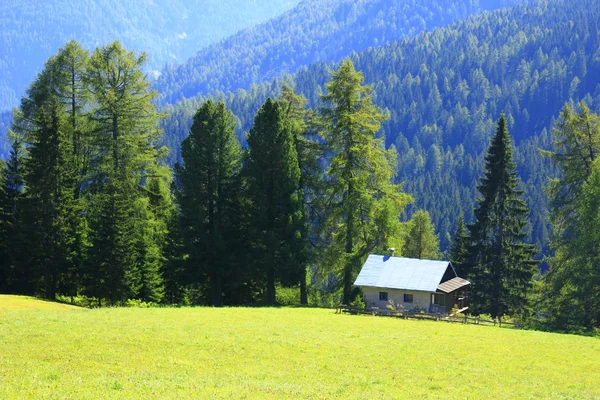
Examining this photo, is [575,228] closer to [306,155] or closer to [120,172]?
[306,155]

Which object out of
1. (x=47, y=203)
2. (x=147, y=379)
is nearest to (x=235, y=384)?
(x=147, y=379)

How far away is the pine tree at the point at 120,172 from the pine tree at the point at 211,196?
4.01 meters

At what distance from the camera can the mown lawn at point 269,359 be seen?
19719 mm

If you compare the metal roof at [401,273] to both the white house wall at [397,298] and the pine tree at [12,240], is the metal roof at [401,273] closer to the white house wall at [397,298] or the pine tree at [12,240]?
the white house wall at [397,298]

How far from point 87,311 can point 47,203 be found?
1343 cm

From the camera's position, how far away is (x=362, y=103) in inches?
2008

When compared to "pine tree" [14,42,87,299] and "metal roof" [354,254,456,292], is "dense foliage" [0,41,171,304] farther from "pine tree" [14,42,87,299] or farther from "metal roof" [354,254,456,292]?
"metal roof" [354,254,456,292]

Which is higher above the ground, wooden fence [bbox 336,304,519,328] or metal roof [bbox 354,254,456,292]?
metal roof [bbox 354,254,456,292]

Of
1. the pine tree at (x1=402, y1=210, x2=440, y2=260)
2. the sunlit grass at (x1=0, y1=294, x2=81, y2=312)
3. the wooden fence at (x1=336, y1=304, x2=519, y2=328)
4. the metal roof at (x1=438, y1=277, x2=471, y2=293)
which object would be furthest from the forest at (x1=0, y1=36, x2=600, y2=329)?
the pine tree at (x1=402, y1=210, x2=440, y2=260)

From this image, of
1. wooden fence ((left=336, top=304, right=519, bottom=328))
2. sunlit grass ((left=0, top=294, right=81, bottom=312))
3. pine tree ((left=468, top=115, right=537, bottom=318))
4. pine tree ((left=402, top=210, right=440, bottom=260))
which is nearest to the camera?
sunlit grass ((left=0, top=294, right=81, bottom=312))

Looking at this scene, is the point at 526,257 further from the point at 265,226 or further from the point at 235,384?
the point at 235,384

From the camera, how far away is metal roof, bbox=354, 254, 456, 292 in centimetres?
4772

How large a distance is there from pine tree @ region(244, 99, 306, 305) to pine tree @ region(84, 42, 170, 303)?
9.03m

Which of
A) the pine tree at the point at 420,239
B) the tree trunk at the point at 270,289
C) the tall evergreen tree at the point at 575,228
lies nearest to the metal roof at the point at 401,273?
the tree trunk at the point at 270,289
